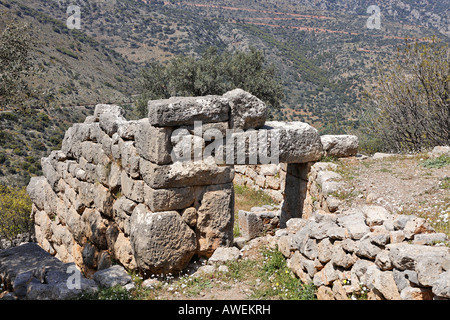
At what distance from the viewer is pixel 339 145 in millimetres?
9156

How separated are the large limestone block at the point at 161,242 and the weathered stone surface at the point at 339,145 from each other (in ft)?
13.5

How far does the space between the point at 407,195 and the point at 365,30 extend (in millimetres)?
51455

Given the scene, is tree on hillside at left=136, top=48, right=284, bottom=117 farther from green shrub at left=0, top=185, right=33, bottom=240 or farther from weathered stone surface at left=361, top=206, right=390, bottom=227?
weathered stone surface at left=361, top=206, right=390, bottom=227

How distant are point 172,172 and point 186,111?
100 cm

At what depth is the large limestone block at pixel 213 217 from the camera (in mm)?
6621

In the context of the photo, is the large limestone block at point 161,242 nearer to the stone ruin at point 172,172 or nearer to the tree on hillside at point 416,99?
the stone ruin at point 172,172

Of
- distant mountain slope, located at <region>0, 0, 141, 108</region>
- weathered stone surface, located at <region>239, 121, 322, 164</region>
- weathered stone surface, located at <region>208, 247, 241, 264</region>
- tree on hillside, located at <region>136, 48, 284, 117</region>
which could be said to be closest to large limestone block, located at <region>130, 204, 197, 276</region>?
weathered stone surface, located at <region>208, 247, 241, 264</region>

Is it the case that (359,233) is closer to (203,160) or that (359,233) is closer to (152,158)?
(203,160)

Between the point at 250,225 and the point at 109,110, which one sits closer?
the point at 250,225

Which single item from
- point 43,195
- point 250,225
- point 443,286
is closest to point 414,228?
point 443,286

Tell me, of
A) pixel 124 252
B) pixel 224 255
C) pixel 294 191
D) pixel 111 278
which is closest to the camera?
pixel 111 278

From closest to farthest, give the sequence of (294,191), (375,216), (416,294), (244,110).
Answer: (416,294), (375,216), (244,110), (294,191)

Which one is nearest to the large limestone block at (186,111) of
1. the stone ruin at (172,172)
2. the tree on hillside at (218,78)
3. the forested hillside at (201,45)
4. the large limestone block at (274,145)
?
the stone ruin at (172,172)

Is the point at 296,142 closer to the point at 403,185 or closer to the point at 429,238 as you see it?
the point at 403,185
